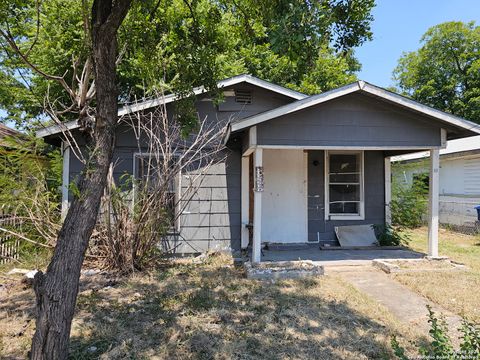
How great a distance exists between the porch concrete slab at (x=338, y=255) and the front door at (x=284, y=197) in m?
0.60

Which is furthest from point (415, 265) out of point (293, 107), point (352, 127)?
point (293, 107)

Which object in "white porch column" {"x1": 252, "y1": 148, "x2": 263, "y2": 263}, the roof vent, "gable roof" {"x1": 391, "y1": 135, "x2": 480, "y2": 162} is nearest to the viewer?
"white porch column" {"x1": 252, "y1": 148, "x2": 263, "y2": 263}


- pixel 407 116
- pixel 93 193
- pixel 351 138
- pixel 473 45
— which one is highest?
pixel 473 45

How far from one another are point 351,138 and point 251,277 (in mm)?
3137

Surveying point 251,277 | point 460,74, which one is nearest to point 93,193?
point 251,277

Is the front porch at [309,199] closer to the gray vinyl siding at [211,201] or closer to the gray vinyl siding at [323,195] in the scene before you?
the gray vinyl siding at [323,195]

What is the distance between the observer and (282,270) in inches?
235

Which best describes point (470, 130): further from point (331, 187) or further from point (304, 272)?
point (304, 272)

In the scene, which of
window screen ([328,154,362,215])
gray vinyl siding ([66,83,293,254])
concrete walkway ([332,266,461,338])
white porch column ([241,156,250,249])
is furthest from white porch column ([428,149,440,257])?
gray vinyl siding ([66,83,293,254])

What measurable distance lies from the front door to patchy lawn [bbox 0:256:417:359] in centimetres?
258

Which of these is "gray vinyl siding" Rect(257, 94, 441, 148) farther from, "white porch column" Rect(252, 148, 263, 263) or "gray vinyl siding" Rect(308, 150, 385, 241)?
"gray vinyl siding" Rect(308, 150, 385, 241)

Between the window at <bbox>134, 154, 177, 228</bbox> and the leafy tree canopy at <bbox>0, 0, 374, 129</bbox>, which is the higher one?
the leafy tree canopy at <bbox>0, 0, 374, 129</bbox>

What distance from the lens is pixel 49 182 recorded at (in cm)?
719

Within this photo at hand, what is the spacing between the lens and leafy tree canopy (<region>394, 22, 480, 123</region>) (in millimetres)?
26141
